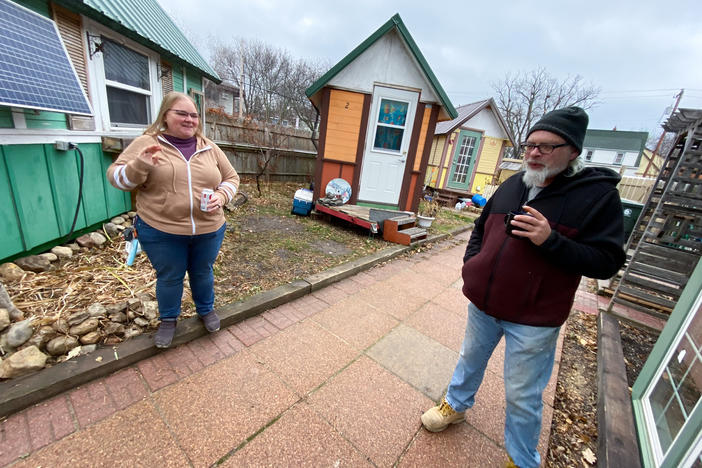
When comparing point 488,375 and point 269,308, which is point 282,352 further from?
point 488,375

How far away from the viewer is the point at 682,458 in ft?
4.38

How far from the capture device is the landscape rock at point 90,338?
1923 millimetres

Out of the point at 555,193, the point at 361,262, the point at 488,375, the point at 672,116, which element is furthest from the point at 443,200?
the point at 555,193

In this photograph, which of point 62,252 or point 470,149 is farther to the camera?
point 470,149

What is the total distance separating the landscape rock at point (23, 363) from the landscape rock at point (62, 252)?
1.50 meters

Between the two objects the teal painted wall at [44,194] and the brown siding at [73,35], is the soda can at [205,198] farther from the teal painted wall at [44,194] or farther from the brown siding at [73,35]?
the brown siding at [73,35]

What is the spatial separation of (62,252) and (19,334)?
141cm

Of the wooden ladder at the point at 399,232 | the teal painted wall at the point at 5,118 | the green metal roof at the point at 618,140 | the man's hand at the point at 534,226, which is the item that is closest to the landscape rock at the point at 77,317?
the teal painted wall at the point at 5,118

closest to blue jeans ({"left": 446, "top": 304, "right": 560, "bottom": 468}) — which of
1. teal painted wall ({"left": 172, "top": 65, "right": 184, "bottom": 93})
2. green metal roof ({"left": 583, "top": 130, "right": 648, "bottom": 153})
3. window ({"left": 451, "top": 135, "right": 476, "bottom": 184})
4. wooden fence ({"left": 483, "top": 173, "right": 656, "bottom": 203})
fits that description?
teal painted wall ({"left": 172, "top": 65, "right": 184, "bottom": 93})

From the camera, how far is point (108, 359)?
72.6 inches

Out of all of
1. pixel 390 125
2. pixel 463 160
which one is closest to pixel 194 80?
pixel 390 125

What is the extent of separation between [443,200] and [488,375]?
34.5 feet

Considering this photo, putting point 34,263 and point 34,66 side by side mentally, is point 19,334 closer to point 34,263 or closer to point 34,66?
point 34,263

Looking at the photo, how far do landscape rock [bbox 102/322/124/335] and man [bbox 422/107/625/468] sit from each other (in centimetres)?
240
